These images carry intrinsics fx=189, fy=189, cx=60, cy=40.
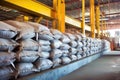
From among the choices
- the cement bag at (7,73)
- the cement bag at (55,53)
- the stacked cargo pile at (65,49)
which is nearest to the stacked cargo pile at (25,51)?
the cement bag at (7,73)

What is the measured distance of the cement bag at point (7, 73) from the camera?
2.86 m

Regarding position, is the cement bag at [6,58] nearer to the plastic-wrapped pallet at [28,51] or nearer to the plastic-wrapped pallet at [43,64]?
the plastic-wrapped pallet at [28,51]

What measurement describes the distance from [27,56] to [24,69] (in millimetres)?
246

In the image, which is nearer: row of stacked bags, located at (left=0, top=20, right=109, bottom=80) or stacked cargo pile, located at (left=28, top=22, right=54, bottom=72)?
row of stacked bags, located at (left=0, top=20, right=109, bottom=80)

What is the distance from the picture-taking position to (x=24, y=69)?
11.2ft

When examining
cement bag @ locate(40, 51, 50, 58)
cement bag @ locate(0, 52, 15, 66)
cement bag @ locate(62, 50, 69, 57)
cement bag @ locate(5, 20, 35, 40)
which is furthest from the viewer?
cement bag @ locate(62, 50, 69, 57)

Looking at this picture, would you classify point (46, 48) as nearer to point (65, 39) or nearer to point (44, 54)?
point (44, 54)

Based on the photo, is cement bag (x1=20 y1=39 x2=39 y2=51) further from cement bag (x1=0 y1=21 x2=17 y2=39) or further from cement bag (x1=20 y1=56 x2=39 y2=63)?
cement bag (x1=0 y1=21 x2=17 y2=39)

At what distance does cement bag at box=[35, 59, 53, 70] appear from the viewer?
3.92m

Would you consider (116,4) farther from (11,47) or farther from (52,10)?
(11,47)

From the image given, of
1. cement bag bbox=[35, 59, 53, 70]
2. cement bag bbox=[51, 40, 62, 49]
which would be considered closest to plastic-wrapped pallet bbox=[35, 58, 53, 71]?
cement bag bbox=[35, 59, 53, 70]

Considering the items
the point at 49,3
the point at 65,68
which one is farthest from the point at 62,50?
the point at 49,3

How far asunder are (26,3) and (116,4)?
428 inches

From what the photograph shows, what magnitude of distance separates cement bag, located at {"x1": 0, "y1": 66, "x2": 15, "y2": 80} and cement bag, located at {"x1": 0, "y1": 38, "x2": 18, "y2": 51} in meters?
0.31
